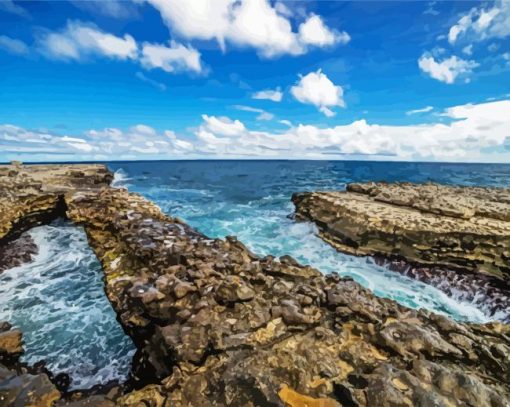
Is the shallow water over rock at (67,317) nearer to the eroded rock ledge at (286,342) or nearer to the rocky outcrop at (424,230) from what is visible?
the eroded rock ledge at (286,342)

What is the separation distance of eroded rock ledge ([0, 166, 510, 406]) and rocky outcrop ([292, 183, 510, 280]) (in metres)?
7.89

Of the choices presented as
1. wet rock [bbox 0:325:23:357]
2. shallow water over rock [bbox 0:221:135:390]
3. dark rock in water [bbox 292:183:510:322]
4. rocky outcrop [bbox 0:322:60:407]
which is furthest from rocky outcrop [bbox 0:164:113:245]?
dark rock in water [bbox 292:183:510:322]

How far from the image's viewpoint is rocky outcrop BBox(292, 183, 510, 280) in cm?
1268

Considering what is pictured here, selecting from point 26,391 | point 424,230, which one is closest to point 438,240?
point 424,230

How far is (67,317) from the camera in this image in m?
9.01

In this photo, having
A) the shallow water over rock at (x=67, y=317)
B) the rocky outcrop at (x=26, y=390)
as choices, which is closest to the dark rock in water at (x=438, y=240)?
the shallow water over rock at (x=67, y=317)

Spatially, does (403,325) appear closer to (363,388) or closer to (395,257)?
(363,388)

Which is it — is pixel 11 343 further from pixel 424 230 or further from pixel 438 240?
pixel 438 240

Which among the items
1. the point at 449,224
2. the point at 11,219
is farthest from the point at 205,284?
the point at 11,219

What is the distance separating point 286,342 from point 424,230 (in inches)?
454

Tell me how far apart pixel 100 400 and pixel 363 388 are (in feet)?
13.6

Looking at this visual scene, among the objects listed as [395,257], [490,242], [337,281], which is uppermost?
[337,281]

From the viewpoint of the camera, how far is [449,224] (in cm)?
1405

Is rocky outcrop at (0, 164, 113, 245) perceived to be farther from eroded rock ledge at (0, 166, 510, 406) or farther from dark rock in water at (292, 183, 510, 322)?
dark rock in water at (292, 183, 510, 322)
